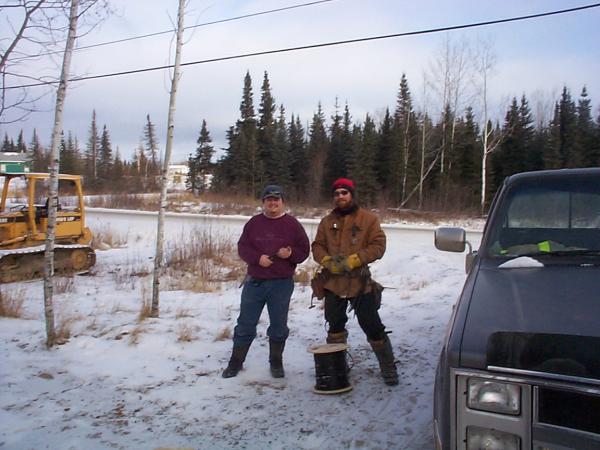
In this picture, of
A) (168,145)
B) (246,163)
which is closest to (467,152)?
(246,163)

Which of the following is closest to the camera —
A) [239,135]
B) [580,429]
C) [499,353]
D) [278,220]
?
[580,429]

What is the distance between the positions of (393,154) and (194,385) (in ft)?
132

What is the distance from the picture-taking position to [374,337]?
4.32 meters

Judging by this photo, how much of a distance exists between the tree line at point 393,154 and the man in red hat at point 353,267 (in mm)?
28613

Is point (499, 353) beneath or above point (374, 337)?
above

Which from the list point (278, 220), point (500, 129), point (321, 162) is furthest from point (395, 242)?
point (321, 162)

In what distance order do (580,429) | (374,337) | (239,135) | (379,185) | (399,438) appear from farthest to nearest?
(239,135)
(379,185)
(374,337)
(399,438)
(580,429)

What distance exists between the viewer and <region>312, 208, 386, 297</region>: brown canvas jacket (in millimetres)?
4227

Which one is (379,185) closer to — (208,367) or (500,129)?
(500,129)

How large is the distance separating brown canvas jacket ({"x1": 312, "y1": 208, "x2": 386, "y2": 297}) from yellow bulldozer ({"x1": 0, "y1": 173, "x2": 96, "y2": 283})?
26.0ft

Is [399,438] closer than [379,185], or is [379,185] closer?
Answer: [399,438]

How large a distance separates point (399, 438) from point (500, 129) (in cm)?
3930

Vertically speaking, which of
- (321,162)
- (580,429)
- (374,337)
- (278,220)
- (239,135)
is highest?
(239,135)

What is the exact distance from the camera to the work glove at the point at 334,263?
4.16m
